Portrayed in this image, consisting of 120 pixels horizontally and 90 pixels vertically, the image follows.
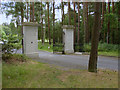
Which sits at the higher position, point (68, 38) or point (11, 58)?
point (68, 38)

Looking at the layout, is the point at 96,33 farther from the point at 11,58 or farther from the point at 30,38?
the point at 30,38

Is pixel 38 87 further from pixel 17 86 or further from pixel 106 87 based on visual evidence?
pixel 106 87

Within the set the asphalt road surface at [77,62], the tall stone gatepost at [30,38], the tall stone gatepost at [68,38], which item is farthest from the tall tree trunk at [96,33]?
the tall stone gatepost at [68,38]

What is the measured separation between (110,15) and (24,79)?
12018mm

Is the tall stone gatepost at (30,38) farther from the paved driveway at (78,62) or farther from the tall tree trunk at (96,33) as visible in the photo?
the tall tree trunk at (96,33)

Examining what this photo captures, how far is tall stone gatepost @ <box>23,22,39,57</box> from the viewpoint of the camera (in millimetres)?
8344

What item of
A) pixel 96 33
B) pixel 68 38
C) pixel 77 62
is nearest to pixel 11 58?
pixel 77 62

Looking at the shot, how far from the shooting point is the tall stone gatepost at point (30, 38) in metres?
8.34

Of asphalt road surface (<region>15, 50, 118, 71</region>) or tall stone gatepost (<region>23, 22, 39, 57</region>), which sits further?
tall stone gatepost (<region>23, 22, 39, 57</region>)

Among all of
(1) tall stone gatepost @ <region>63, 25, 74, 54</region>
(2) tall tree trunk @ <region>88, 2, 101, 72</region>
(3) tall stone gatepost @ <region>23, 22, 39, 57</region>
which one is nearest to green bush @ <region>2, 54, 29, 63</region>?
(3) tall stone gatepost @ <region>23, 22, 39, 57</region>

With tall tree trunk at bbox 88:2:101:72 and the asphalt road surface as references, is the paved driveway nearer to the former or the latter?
the asphalt road surface

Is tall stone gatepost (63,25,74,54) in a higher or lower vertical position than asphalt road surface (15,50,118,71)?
higher

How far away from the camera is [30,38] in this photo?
848 centimetres

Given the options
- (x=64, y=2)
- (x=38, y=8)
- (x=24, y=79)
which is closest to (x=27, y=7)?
(x=38, y=8)
